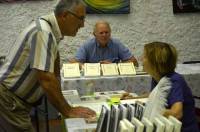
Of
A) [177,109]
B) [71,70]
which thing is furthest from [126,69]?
[177,109]

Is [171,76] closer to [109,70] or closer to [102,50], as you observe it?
[109,70]

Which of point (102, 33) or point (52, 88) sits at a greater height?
point (102, 33)

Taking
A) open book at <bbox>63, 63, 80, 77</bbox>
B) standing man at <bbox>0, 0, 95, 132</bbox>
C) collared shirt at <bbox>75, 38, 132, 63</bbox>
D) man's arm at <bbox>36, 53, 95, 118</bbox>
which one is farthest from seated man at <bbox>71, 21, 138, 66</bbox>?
man's arm at <bbox>36, 53, 95, 118</bbox>

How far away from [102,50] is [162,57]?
7.64ft

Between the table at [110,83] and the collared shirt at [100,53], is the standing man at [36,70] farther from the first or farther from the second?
the collared shirt at [100,53]

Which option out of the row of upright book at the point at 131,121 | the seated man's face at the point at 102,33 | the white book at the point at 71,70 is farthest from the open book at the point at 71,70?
the row of upright book at the point at 131,121

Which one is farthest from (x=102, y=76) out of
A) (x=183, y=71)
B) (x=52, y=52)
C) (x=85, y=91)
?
(x=52, y=52)

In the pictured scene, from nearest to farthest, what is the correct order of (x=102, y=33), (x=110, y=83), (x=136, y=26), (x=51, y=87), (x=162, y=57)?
(x=51, y=87)
(x=162, y=57)
(x=110, y=83)
(x=102, y=33)
(x=136, y=26)

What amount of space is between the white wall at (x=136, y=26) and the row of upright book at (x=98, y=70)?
1195 mm

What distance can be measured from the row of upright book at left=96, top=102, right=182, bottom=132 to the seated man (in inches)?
105

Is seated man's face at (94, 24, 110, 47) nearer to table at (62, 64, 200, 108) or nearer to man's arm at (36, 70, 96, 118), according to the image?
table at (62, 64, 200, 108)

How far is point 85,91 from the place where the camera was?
3445 mm

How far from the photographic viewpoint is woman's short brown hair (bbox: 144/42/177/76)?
2.01 meters

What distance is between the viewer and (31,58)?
1908 mm
